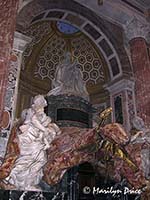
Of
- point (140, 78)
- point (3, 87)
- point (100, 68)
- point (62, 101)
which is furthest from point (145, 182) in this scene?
point (100, 68)

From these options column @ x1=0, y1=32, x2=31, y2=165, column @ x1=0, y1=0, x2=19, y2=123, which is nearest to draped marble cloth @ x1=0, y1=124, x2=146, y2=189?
column @ x1=0, y1=0, x2=19, y2=123

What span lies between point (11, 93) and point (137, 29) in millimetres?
4758

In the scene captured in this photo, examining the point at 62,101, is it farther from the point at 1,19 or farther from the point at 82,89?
the point at 1,19

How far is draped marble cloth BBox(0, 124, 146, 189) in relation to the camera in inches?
153

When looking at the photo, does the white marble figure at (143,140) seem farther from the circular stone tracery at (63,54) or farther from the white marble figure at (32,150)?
the circular stone tracery at (63,54)

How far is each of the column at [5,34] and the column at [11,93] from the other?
34 cm

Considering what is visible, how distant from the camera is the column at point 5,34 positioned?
4969 millimetres

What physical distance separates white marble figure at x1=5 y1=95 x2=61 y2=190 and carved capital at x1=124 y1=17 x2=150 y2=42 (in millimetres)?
5378

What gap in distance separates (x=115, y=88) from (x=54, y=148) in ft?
16.7

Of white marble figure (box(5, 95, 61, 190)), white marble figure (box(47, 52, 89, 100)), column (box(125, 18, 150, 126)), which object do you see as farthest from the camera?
column (box(125, 18, 150, 126))

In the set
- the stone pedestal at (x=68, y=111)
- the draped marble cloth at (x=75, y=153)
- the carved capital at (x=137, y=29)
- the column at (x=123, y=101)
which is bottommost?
the draped marble cloth at (x=75, y=153)

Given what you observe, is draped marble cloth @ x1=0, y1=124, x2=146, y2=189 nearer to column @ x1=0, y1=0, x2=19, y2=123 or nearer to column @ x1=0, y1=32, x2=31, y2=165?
column @ x1=0, y1=0, x2=19, y2=123

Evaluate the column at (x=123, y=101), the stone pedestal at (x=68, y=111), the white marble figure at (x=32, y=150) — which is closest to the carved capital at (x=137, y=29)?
the column at (x=123, y=101)

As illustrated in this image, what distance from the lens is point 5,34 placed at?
17.5 ft
